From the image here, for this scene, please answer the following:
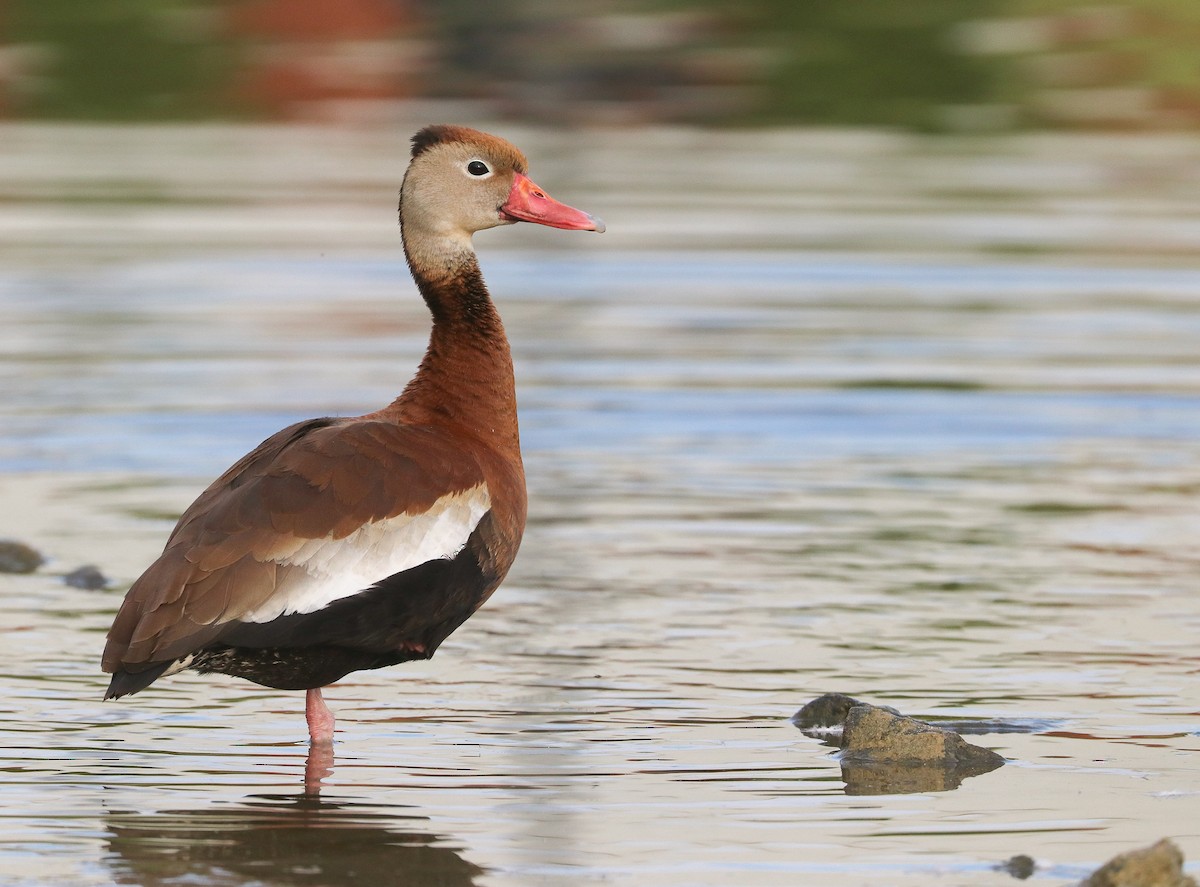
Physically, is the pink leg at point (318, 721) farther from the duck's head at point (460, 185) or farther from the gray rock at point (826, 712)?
the duck's head at point (460, 185)

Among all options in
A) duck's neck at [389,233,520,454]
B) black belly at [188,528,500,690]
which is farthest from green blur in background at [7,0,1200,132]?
black belly at [188,528,500,690]

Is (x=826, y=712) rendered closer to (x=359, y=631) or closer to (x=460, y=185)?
(x=359, y=631)

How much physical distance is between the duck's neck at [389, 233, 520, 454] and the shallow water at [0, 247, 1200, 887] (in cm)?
84

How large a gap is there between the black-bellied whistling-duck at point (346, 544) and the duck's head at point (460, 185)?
342mm

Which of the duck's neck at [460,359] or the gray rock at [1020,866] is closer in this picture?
the gray rock at [1020,866]

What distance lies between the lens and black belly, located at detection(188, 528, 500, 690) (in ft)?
19.7

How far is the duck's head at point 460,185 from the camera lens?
281 inches

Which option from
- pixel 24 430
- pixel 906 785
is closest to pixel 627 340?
pixel 24 430

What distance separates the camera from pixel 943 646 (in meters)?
7.53

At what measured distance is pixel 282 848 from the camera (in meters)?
5.57

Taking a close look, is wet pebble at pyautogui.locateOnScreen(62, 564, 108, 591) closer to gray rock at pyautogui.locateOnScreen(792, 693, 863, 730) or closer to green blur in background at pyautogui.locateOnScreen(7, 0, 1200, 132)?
gray rock at pyautogui.locateOnScreen(792, 693, 863, 730)

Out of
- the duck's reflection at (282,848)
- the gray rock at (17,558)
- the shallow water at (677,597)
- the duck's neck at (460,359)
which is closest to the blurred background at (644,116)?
the shallow water at (677,597)

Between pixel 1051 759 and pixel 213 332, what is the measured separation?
8691mm

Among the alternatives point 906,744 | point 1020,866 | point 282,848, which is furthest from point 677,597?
point 1020,866
